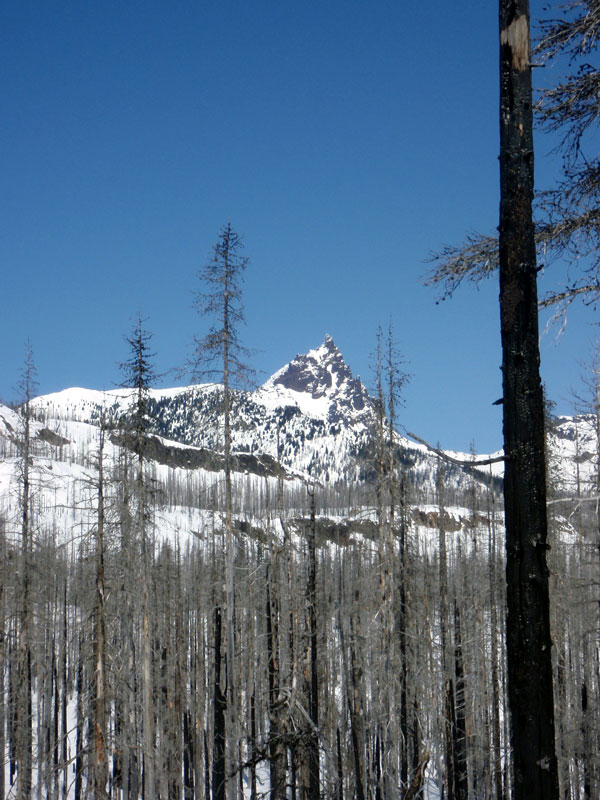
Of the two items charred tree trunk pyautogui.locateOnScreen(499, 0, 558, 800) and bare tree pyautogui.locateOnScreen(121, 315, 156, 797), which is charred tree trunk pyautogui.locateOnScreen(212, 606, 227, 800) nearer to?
bare tree pyautogui.locateOnScreen(121, 315, 156, 797)

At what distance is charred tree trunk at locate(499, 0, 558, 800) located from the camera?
4.87 meters

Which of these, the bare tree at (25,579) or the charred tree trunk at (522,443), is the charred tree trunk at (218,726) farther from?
the charred tree trunk at (522,443)

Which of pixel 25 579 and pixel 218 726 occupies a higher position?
pixel 25 579

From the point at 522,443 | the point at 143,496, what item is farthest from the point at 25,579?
the point at 522,443

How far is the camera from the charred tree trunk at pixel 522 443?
487cm

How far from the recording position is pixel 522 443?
524cm

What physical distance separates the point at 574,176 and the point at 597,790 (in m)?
19.8

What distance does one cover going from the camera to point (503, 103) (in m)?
5.63

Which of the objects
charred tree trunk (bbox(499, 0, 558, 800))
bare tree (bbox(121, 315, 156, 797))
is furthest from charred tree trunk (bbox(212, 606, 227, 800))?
charred tree trunk (bbox(499, 0, 558, 800))

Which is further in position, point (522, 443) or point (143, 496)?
point (143, 496)

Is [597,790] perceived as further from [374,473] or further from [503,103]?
[503,103]

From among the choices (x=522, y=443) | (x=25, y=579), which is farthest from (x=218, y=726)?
(x=522, y=443)

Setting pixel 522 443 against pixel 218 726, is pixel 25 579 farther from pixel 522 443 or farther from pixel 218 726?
pixel 522 443

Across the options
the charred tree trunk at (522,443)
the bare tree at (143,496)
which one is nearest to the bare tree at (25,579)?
the bare tree at (143,496)
